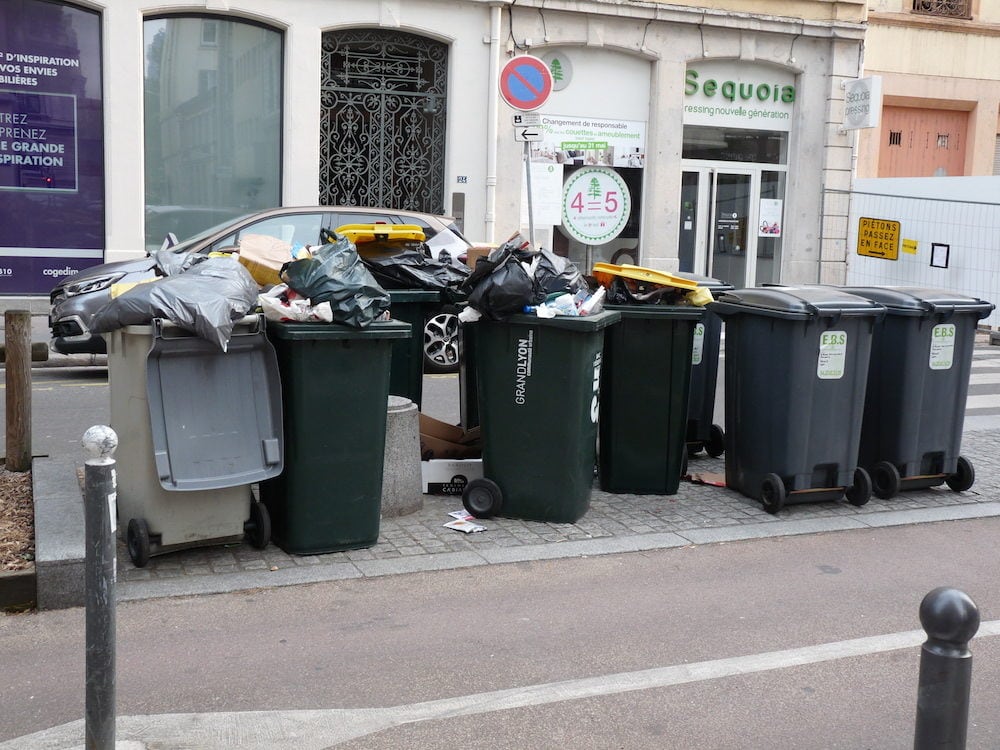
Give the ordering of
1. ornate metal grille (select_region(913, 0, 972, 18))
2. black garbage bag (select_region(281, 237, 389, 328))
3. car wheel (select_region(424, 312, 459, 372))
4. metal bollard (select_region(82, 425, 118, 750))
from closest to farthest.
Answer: metal bollard (select_region(82, 425, 118, 750)), black garbage bag (select_region(281, 237, 389, 328)), car wheel (select_region(424, 312, 459, 372)), ornate metal grille (select_region(913, 0, 972, 18))

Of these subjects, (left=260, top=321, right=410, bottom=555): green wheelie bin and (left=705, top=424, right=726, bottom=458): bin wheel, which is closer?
(left=260, top=321, right=410, bottom=555): green wheelie bin

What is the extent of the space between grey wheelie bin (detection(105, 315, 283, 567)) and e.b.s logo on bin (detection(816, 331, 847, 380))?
3266 mm

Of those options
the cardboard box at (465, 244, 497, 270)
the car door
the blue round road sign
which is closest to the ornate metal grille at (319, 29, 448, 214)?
the car door

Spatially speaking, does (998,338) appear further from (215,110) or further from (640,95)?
(215,110)

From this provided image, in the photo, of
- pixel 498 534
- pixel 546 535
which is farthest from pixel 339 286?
pixel 546 535

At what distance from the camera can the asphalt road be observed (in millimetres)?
4016

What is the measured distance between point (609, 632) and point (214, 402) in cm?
212

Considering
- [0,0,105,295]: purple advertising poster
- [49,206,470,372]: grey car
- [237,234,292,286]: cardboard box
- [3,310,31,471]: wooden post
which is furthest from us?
[0,0,105,295]: purple advertising poster

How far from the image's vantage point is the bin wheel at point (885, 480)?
289 inches

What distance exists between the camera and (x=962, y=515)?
7.18 metres

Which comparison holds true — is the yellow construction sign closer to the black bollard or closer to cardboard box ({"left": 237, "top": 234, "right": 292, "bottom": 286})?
cardboard box ({"left": 237, "top": 234, "right": 292, "bottom": 286})

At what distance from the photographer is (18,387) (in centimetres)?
652

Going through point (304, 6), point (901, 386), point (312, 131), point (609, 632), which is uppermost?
point (304, 6)

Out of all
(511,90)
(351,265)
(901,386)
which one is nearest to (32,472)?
(351,265)
